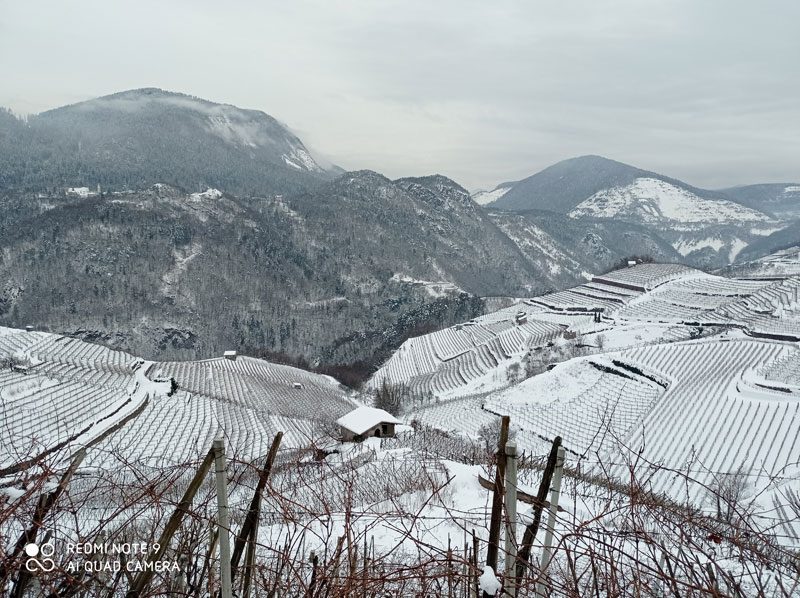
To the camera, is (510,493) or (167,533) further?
(510,493)

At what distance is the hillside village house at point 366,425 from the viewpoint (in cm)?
1830

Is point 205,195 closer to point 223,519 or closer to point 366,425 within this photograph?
point 366,425

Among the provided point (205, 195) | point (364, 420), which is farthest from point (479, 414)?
point (205, 195)

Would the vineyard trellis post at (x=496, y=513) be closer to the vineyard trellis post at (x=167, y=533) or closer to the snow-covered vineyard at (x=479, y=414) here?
the snow-covered vineyard at (x=479, y=414)

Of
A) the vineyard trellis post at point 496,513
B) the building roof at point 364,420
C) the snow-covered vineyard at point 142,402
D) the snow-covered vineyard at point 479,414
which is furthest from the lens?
the snow-covered vineyard at point 142,402

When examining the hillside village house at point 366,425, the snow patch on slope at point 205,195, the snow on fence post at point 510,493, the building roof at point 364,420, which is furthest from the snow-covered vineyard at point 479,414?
the snow patch on slope at point 205,195

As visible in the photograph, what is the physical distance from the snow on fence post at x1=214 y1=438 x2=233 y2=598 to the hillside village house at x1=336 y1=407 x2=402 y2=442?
16839 millimetres

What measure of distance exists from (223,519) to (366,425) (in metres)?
17.5

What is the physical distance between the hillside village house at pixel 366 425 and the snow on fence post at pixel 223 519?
16.8m

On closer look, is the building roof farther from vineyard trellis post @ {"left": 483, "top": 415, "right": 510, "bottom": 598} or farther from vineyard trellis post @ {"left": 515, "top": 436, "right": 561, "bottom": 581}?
vineyard trellis post @ {"left": 483, "top": 415, "right": 510, "bottom": 598}

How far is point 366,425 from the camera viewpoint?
18.7 meters

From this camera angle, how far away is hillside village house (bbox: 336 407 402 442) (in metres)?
18.3

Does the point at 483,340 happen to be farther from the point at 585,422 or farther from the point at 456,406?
the point at 585,422

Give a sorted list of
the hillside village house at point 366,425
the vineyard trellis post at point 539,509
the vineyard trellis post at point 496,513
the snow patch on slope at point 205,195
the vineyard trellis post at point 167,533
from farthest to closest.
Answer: the snow patch on slope at point 205,195 → the hillside village house at point 366,425 → the vineyard trellis post at point 539,509 → the vineyard trellis post at point 496,513 → the vineyard trellis post at point 167,533
